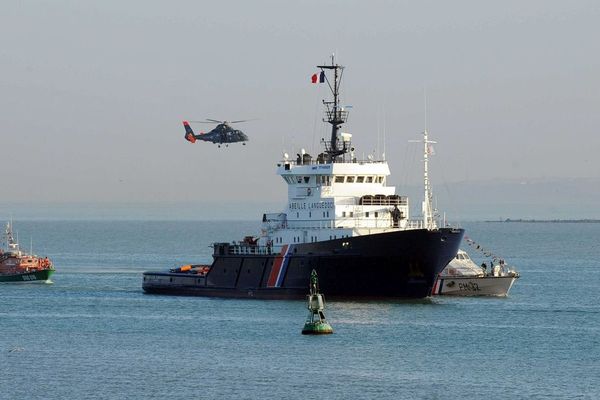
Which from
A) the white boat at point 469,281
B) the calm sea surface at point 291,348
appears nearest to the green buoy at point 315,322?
the calm sea surface at point 291,348

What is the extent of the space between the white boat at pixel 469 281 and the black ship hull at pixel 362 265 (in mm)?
3760

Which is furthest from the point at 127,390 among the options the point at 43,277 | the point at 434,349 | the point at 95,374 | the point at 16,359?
the point at 43,277

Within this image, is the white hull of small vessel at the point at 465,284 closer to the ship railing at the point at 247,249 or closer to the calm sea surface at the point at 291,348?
the calm sea surface at the point at 291,348

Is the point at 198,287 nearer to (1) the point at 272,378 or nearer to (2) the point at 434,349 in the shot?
(2) the point at 434,349

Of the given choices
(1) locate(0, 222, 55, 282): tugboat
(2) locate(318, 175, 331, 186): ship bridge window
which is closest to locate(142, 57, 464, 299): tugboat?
(2) locate(318, 175, 331, 186): ship bridge window

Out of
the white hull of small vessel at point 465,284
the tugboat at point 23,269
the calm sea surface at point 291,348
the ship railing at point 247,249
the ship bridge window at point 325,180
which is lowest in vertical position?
the calm sea surface at point 291,348

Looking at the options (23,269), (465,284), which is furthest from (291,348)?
(23,269)

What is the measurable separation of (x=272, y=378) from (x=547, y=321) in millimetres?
21546

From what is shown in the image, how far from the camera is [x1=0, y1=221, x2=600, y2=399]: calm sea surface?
157ft

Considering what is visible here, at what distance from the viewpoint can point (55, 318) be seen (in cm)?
7031

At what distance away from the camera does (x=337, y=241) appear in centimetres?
7250

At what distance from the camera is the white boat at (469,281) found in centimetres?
7675

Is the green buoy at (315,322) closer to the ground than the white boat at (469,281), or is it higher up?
closer to the ground

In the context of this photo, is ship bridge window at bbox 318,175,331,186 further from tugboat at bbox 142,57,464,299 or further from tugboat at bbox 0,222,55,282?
tugboat at bbox 0,222,55,282
